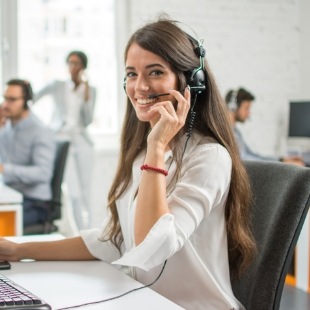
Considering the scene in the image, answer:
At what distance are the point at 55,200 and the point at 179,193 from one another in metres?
2.06

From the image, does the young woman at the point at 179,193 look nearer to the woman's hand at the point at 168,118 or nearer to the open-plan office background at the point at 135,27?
the woman's hand at the point at 168,118

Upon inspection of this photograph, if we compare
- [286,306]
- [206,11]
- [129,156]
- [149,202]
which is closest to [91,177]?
[206,11]

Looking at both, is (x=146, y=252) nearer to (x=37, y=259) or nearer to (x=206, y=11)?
(x=37, y=259)

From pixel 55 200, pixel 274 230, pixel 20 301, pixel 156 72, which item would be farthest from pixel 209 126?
pixel 55 200

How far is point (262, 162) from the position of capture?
4.64 feet

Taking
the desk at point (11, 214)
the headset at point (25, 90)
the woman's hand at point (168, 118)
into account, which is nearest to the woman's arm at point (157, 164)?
the woman's hand at point (168, 118)

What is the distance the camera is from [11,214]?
263 cm

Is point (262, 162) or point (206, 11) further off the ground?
point (206, 11)

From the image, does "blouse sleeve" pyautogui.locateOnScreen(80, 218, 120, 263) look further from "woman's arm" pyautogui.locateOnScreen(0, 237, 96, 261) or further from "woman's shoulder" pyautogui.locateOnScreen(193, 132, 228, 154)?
"woman's shoulder" pyautogui.locateOnScreen(193, 132, 228, 154)

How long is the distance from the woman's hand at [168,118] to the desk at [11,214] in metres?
1.37

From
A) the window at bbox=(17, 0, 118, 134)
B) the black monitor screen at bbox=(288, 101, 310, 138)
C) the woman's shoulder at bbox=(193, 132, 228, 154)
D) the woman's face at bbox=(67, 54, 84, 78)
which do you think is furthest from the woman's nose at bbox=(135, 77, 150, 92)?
the black monitor screen at bbox=(288, 101, 310, 138)

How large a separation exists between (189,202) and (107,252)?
0.32m

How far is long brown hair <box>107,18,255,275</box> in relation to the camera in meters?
1.35

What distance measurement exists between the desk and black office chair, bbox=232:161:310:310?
1.43m
